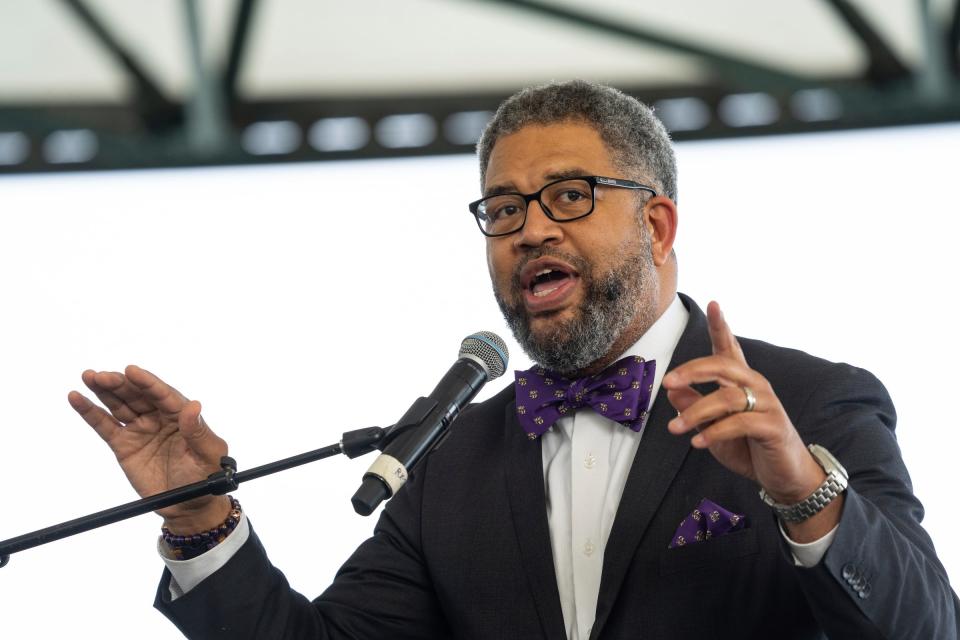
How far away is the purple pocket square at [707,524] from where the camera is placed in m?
1.92

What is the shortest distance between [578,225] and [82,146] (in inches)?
131

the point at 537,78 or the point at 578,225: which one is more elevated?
the point at 537,78

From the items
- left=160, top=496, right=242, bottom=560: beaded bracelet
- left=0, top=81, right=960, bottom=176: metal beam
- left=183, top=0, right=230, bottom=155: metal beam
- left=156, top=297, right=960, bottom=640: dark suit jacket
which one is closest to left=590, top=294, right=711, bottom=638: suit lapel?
left=156, top=297, right=960, bottom=640: dark suit jacket

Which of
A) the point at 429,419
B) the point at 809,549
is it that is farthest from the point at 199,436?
the point at 809,549

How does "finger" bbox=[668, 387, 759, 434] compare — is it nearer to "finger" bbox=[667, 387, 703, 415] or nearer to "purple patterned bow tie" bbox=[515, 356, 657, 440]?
"finger" bbox=[667, 387, 703, 415]

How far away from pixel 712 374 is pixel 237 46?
12.4 feet

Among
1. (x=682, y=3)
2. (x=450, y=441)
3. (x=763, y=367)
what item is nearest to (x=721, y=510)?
(x=763, y=367)

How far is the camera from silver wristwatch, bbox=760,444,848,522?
5.15 ft

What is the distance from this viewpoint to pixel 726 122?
16.2ft

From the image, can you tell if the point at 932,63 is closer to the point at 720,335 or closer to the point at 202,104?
the point at 202,104

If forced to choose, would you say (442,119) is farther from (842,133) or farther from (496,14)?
(842,133)

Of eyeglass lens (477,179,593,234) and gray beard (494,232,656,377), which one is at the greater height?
eyeglass lens (477,179,593,234)

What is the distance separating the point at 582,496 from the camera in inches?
84.6

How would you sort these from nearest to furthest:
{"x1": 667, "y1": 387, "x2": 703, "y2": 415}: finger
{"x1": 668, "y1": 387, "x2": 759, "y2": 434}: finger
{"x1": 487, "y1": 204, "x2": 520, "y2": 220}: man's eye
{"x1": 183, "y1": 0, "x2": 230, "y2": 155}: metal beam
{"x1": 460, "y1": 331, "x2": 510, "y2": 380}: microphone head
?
A: {"x1": 668, "y1": 387, "x2": 759, "y2": 434}: finger < {"x1": 667, "y1": 387, "x2": 703, "y2": 415}: finger < {"x1": 460, "y1": 331, "x2": 510, "y2": 380}: microphone head < {"x1": 487, "y1": 204, "x2": 520, "y2": 220}: man's eye < {"x1": 183, "y1": 0, "x2": 230, "y2": 155}: metal beam
